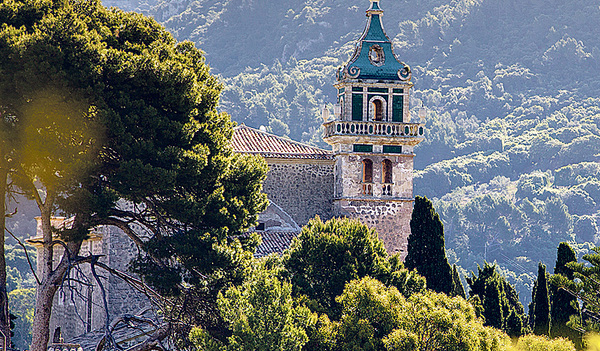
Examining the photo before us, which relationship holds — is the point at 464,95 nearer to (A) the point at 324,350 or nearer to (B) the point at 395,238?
(B) the point at 395,238

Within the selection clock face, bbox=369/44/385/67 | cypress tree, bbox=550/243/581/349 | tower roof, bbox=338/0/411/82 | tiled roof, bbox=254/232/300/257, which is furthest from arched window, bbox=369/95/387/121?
cypress tree, bbox=550/243/581/349

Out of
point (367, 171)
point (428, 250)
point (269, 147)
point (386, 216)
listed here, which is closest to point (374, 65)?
point (367, 171)

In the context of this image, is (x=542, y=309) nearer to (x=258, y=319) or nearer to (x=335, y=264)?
(x=335, y=264)

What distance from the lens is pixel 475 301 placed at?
113 ft

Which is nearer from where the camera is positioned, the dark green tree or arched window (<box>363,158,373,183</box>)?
the dark green tree

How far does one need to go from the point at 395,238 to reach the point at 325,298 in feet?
44.6

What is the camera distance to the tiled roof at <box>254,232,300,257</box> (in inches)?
1597

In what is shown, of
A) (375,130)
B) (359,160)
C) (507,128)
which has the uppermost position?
(507,128)

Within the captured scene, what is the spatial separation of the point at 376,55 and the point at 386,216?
6.65m

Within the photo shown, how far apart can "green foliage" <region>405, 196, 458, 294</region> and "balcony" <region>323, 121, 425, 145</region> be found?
6.00m

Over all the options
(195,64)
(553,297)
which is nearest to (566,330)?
(553,297)

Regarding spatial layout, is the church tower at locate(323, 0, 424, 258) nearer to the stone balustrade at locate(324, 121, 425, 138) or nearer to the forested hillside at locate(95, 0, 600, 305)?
the stone balustrade at locate(324, 121, 425, 138)

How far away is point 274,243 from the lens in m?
41.3

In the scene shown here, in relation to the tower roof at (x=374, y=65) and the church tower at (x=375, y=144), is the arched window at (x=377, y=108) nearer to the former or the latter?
the church tower at (x=375, y=144)
